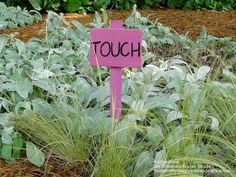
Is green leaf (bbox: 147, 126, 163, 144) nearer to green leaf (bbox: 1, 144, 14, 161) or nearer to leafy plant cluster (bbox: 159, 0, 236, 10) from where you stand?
green leaf (bbox: 1, 144, 14, 161)

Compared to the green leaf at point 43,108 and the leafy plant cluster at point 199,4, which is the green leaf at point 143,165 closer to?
the green leaf at point 43,108

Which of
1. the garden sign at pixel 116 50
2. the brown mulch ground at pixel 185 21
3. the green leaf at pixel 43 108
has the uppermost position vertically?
the garden sign at pixel 116 50

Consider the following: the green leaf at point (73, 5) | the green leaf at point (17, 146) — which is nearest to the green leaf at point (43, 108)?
the green leaf at point (17, 146)

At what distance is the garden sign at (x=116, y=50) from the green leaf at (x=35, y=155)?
36 centimetres

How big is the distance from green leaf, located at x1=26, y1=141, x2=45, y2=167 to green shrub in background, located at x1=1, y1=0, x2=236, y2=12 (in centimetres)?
305

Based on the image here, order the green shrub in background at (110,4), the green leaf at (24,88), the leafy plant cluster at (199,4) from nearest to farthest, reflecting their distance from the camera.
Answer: the green leaf at (24,88), the green shrub in background at (110,4), the leafy plant cluster at (199,4)

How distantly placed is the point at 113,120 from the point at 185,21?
9.56 ft

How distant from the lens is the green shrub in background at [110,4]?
525 centimetres

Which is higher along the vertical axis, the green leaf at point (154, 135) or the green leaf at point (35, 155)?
the green leaf at point (154, 135)

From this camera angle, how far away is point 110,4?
18.5 ft

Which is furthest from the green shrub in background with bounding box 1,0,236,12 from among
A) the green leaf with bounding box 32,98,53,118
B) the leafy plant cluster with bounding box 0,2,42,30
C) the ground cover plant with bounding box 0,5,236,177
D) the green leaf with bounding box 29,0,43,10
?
the green leaf with bounding box 32,98,53,118

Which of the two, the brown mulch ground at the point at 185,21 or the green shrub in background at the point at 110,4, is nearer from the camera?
the brown mulch ground at the point at 185,21

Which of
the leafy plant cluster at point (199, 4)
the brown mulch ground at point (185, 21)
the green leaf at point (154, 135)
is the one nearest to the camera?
the green leaf at point (154, 135)

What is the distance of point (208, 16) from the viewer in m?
5.34
